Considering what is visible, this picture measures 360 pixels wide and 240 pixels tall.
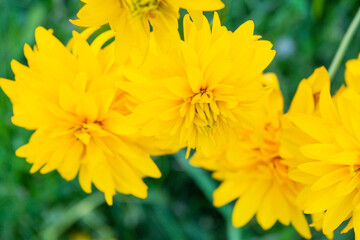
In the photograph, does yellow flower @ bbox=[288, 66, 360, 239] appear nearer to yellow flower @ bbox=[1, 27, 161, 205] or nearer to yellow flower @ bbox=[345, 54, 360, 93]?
yellow flower @ bbox=[345, 54, 360, 93]

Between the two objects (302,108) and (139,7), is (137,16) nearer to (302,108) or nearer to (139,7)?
(139,7)

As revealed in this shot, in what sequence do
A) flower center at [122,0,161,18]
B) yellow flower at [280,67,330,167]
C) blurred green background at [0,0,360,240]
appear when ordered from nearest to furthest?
1. flower center at [122,0,161,18]
2. yellow flower at [280,67,330,167]
3. blurred green background at [0,0,360,240]

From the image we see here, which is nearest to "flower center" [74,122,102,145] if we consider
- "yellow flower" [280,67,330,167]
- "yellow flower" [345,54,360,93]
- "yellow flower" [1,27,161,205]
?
"yellow flower" [1,27,161,205]

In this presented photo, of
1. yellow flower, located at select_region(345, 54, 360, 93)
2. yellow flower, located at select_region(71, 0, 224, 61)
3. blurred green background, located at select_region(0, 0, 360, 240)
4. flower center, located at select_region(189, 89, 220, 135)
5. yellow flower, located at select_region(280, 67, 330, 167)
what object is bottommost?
blurred green background, located at select_region(0, 0, 360, 240)

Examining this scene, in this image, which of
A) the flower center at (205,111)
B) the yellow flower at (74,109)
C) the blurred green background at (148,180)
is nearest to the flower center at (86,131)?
the yellow flower at (74,109)

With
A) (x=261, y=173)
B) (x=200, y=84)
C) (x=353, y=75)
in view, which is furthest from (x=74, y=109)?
(x=353, y=75)

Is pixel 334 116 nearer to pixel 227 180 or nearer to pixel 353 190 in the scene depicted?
pixel 353 190

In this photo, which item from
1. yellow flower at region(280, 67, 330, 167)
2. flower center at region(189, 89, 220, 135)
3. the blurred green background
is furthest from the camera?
the blurred green background

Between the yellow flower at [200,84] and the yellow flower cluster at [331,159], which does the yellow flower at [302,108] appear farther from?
the yellow flower at [200,84]
